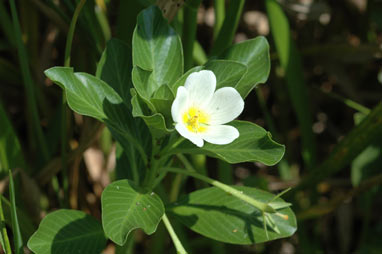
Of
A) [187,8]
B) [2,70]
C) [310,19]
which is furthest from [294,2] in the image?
[2,70]

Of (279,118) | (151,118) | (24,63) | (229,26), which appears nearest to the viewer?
(151,118)

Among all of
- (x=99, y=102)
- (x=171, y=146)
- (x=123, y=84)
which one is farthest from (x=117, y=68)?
(x=171, y=146)

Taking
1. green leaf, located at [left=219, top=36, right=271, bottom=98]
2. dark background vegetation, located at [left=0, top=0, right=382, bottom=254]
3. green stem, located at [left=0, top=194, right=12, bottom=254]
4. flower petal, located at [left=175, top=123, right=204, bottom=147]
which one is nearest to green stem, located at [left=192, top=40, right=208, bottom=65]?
dark background vegetation, located at [left=0, top=0, right=382, bottom=254]

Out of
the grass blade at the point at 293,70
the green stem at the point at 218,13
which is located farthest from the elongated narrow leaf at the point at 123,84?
the grass blade at the point at 293,70

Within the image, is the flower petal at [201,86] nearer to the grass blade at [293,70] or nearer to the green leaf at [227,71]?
the green leaf at [227,71]

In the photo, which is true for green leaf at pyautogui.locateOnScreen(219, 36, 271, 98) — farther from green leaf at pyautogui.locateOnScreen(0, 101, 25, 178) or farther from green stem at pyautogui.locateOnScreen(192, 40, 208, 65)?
green leaf at pyautogui.locateOnScreen(0, 101, 25, 178)

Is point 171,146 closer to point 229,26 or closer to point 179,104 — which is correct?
point 179,104
